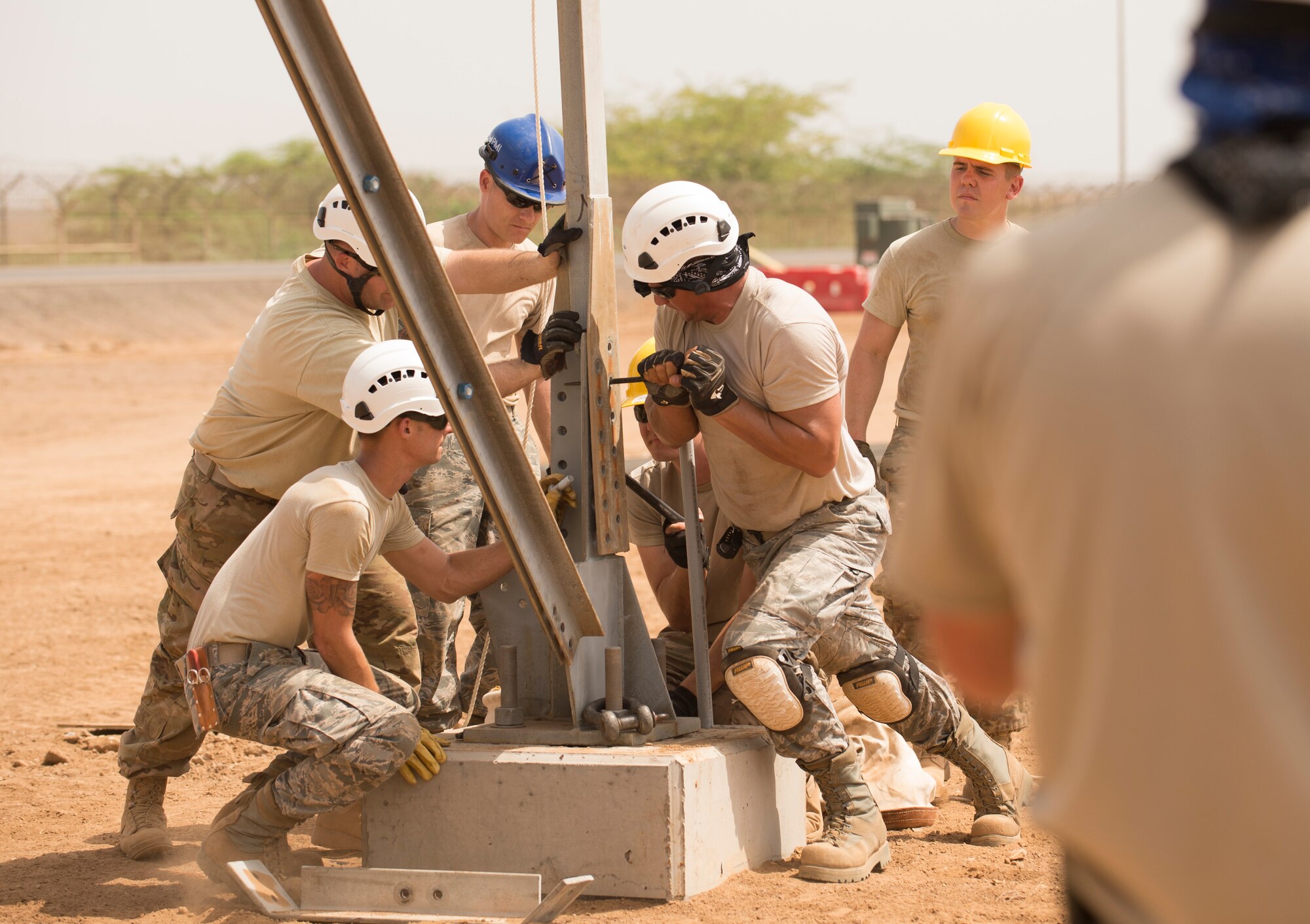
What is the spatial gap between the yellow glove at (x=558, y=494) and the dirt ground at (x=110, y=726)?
1.28m

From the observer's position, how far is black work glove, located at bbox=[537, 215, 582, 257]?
16.6 feet

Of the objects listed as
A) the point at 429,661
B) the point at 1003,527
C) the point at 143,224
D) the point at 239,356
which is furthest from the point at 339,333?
the point at 143,224

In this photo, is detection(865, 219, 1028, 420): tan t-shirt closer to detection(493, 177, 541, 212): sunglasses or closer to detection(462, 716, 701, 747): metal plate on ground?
detection(493, 177, 541, 212): sunglasses

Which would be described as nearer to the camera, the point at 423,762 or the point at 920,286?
the point at 423,762

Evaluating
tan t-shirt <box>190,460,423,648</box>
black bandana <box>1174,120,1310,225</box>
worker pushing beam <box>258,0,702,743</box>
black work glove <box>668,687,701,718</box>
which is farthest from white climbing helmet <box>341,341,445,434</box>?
black bandana <box>1174,120,1310,225</box>

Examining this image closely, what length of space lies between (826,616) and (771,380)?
0.80m

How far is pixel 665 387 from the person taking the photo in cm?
489

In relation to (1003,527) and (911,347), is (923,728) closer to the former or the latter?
(911,347)

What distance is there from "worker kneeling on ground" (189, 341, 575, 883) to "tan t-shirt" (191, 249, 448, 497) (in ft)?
1.47

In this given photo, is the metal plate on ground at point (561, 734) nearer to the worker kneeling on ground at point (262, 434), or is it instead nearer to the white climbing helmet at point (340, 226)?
the worker kneeling on ground at point (262, 434)

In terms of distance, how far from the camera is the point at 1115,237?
5.26 ft

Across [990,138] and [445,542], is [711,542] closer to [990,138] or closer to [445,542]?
[445,542]

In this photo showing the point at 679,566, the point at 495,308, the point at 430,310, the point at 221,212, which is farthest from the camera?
the point at 221,212

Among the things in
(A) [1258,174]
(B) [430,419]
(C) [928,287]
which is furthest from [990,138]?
(A) [1258,174]
